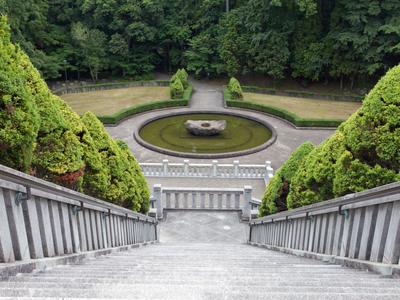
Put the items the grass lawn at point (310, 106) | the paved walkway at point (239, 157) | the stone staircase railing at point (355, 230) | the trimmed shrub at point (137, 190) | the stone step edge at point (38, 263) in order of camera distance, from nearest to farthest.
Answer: the stone step edge at point (38, 263), the stone staircase railing at point (355, 230), the trimmed shrub at point (137, 190), the paved walkway at point (239, 157), the grass lawn at point (310, 106)

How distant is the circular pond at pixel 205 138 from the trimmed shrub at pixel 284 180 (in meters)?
9.18

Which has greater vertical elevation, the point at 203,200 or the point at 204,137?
the point at 203,200

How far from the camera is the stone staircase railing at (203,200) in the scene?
1263cm

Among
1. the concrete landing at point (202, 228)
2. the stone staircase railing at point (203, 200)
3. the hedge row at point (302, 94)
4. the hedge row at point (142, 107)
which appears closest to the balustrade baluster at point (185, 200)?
the stone staircase railing at point (203, 200)

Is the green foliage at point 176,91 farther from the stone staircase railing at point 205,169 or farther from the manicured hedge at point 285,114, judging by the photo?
the stone staircase railing at point 205,169

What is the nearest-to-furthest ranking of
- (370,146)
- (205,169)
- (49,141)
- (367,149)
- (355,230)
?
(355,230), (49,141), (370,146), (367,149), (205,169)

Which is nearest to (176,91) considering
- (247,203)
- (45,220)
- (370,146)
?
(247,203)

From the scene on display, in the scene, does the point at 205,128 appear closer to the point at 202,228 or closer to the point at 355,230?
the point at 202,228

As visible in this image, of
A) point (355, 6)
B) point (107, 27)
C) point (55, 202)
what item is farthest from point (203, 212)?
point (107, 27)

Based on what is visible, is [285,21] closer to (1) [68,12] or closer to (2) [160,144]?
(2) [160,144]

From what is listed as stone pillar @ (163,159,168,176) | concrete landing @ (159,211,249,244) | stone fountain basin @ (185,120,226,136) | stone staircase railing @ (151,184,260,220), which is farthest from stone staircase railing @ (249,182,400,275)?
stone fountain basin @ (185,120,226,136)

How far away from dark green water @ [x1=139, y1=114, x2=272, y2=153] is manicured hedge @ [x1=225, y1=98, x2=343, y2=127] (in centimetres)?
196

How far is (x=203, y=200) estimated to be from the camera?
13141 mm

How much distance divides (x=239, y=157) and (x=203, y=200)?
6.38 meters
